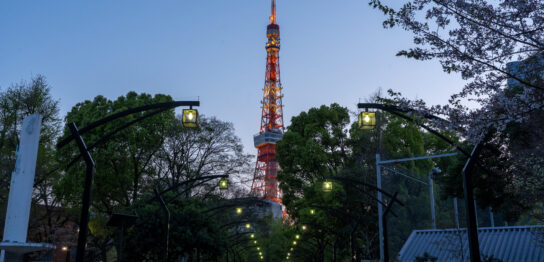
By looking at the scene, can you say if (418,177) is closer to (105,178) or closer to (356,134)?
(356,134)

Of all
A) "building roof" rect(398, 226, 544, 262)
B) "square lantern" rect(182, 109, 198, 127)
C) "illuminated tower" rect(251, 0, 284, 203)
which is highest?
"illuminated tower" rect(251, 0, 284, 203)

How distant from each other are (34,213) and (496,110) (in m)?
35.5

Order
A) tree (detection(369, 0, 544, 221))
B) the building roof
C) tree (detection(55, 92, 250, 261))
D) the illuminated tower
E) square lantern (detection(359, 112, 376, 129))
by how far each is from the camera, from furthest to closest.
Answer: the illuminated tower < tree (detection(55, 92, 250, 261)) < the building roof < square lantern (detection(359, 112, 376, 129)) < tree (detection(369, 0, 544, 221))

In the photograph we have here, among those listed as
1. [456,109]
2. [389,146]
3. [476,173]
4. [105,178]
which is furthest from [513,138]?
[105,178]

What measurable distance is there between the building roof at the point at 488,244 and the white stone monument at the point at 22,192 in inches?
576

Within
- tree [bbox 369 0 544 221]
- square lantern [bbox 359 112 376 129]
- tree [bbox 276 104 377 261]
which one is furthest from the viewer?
tree [bbox 276 104 377 261]

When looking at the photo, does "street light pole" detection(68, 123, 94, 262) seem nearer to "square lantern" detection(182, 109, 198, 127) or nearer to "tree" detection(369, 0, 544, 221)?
"square lantern" detection(182, 109, 198, 127)

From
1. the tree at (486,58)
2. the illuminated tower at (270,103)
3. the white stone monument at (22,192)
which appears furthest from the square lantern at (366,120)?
the illuminated tower at (270,103)

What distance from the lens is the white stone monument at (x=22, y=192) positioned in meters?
11.1

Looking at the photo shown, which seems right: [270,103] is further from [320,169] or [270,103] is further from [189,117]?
[189,117]

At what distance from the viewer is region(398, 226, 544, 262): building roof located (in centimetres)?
1795

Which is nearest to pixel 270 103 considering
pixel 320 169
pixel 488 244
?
pixel 320 169

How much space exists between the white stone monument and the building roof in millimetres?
14637

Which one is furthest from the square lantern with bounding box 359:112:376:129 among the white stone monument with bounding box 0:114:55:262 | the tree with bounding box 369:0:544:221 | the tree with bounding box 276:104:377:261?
the tree with bounding box 276:104:377:261
